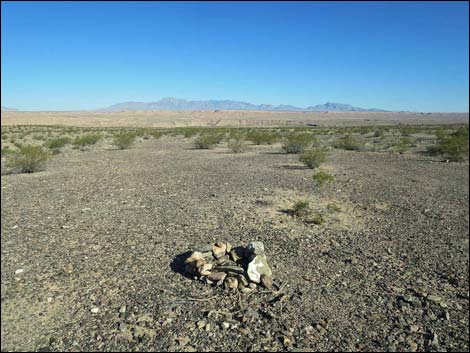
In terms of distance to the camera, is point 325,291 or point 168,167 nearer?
point 325,291

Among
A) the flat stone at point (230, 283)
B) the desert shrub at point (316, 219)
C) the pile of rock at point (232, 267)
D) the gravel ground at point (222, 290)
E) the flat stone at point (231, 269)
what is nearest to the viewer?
the gravel ground at point (222, 290)

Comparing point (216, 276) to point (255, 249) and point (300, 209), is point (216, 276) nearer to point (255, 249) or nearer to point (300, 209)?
A: point (255, 249)

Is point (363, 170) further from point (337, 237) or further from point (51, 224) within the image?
point (51, 224)

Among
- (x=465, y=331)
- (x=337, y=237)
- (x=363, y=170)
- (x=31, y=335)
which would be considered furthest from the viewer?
(x=363, y=170)

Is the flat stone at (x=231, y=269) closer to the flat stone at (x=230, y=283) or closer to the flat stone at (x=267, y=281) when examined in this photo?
the flat stone at (x=230, y=283)

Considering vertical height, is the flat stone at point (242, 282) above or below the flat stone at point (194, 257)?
below

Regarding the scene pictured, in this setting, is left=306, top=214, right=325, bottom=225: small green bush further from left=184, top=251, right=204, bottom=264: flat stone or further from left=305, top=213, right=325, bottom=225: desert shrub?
left=184, top=251, right=204, bottom=264: flat stone

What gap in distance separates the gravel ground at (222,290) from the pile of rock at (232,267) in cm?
20

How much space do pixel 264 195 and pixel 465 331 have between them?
24.7ft

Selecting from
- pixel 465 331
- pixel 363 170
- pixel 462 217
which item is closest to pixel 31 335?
pixel 465 331

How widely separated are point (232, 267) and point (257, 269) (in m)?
0.42

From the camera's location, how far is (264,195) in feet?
39.0

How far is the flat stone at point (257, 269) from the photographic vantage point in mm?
5746

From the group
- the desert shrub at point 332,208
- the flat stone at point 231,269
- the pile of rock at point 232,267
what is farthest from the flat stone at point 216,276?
the desert shrub at point 332,208
